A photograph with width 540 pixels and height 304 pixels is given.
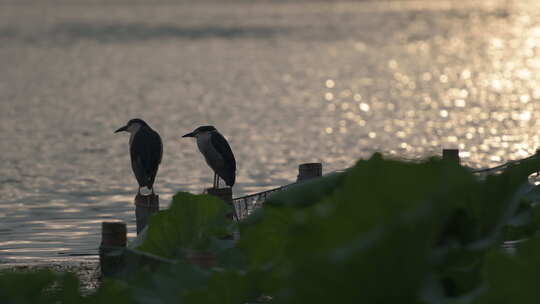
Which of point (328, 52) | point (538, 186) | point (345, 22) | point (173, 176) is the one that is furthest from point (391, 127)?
point (345, 22)

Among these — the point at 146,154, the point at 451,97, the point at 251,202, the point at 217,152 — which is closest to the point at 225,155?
the point at 217,152

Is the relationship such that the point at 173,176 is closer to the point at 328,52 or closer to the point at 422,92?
the point at 422,92

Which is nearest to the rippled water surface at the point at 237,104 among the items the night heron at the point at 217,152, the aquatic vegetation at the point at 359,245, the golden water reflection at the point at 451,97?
the golden water reflection at the point at 451,97

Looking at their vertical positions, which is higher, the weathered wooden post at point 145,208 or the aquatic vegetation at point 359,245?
the aquatic vegetation at point 359,245

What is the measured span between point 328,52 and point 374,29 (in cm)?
2215

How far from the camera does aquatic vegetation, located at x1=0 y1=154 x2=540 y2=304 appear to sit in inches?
105

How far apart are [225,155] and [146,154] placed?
3.29 ft

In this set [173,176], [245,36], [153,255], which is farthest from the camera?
[245,36]

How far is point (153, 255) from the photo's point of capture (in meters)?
4.77

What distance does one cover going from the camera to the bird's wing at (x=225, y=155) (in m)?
13.1

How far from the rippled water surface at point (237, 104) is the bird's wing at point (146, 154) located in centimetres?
185

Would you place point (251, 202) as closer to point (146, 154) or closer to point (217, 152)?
point (146, 154)

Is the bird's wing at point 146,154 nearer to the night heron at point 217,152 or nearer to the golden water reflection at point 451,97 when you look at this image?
the night heron at point 217,152

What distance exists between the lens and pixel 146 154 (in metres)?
12.7
